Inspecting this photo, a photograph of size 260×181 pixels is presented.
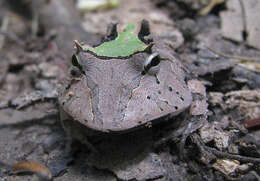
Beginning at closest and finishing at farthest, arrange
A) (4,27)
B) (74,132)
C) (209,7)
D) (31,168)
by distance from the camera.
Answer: (31,168) → (74,132) → (209,7) → (4,27)

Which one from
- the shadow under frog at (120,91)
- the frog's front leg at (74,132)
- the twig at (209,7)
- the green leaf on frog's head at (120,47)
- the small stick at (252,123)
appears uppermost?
the twig at (209,7)

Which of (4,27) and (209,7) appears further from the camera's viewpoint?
(4,27)

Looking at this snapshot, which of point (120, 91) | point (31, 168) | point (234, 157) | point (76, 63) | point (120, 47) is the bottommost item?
point (31, 168)

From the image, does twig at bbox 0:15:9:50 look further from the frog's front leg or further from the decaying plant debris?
the frog's front leg

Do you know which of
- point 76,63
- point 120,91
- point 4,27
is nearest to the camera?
point 120,91

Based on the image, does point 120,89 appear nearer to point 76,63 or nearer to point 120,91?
point 120,91

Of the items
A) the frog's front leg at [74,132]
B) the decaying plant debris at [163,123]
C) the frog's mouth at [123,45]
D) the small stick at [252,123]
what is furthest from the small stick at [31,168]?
the small stick at [252,123]

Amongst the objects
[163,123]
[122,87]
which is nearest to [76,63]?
[122,87]

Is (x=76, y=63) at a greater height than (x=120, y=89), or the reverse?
(x=76, y=63)

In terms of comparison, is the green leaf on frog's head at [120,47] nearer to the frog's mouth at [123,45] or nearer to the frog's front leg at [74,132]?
the frog's mouth at [123,45]
